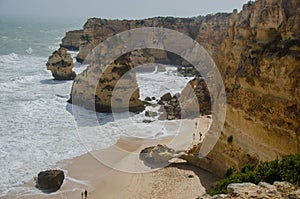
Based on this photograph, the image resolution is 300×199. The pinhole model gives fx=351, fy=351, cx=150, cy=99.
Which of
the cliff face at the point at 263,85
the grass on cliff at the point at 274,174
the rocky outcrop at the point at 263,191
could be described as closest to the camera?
the rocky outcrop at the point at 263,191

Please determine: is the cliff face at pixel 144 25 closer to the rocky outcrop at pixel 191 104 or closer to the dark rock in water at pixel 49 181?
the rocky outcrop at pixel 191 104

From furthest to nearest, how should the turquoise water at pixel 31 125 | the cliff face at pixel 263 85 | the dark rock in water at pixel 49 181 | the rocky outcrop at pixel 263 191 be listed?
1. the turquoise water at pixel 31 125
2. the dark rock in water at pixel 49 181
3. the cliff face at pixel 263 85
4. the rocky outcrop at pixel 263 191

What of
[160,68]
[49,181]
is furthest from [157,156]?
[160,68]

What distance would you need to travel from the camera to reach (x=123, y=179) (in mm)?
16062

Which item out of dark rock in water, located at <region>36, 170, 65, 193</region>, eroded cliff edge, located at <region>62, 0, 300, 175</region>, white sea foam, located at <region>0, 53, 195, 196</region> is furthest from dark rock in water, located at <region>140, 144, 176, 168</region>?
dark rock in water, located at <region>36, 170, 65, 193</region>

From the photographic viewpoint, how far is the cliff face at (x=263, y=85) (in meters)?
11.0

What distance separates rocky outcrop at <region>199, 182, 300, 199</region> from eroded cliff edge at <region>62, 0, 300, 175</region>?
13.9 ft

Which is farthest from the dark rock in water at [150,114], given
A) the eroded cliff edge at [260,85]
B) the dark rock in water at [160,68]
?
the dark rock in water at [160,68]

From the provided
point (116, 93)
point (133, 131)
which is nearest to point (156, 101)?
point (116, 93)

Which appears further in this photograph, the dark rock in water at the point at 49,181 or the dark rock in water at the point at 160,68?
the dark rock in water at the point at 160,68

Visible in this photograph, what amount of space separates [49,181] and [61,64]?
25801 millimetres

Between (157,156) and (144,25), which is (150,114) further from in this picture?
(144,25)

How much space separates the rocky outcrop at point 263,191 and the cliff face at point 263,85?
418 cm

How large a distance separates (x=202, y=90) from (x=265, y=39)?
14146 millimetres
